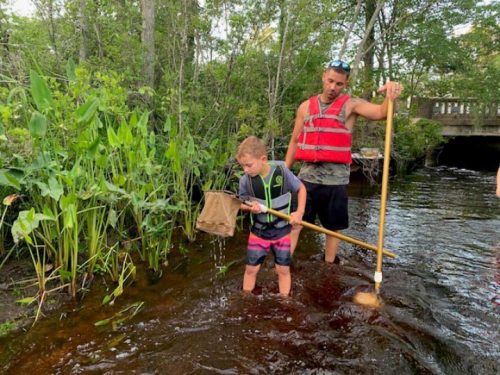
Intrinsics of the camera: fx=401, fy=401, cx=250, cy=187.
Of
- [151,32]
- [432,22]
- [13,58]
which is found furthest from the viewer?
[432,22]

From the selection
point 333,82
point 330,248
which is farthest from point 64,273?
point 333,82

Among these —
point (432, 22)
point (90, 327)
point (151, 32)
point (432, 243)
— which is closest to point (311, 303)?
point (90, 327)

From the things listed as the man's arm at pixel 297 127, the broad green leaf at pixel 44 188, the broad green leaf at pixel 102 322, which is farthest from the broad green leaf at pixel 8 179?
the man's arm at pixel 297 127

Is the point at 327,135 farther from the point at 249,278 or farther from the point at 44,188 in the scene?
the point at 44,188

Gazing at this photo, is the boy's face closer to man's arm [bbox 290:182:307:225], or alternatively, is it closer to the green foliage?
man's arm [bbox 290:182:307:225]

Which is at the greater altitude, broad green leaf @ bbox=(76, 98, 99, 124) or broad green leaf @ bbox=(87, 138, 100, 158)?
broad green leaf @ bbox=(76, 98, 99, 124)

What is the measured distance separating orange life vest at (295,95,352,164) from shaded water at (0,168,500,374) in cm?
125

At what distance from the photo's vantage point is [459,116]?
53.8ft

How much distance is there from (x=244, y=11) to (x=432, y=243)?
402cm

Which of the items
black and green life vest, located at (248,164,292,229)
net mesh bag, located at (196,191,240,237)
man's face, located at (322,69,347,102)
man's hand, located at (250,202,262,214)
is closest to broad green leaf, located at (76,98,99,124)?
net mesh bag, located at (196,191,240,237)

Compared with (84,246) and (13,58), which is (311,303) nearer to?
(84,246)

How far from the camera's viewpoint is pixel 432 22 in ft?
42.5

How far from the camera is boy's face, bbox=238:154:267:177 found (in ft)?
10.5

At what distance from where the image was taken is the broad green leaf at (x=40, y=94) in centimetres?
333
